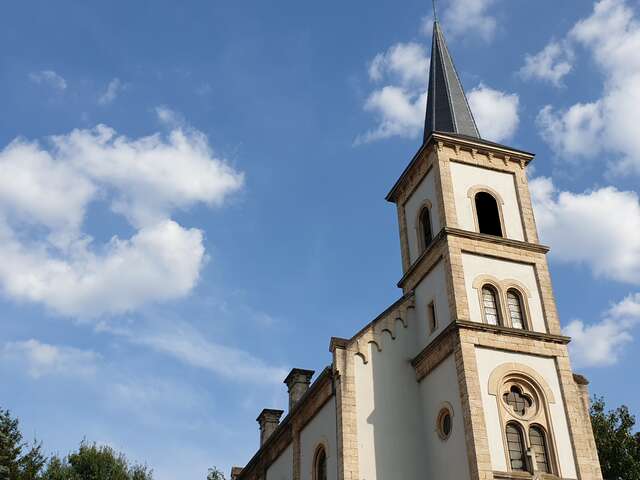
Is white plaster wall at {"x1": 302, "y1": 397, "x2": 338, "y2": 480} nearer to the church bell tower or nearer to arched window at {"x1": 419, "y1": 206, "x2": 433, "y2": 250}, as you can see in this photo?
the church bell tower

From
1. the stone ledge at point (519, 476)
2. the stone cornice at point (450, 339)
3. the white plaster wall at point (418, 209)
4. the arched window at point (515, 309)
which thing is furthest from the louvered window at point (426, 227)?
the stone ledge at point (519, 476)

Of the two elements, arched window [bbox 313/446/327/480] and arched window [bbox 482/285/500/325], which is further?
arched window [bbox 313/446/327/480]

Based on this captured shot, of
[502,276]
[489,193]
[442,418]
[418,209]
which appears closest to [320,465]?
[442,418]

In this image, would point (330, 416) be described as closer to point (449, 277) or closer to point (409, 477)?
point (409, 477)

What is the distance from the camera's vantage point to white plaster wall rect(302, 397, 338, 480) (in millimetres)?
23719

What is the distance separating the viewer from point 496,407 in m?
22.1

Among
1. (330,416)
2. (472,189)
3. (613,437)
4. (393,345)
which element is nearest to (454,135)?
(472,189)

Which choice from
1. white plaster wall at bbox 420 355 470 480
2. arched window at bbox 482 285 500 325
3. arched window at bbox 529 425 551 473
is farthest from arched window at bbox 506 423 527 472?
arched window at bbox 482 285 500 325

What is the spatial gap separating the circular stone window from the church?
68 mm

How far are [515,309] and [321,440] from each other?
A: 27.2ft

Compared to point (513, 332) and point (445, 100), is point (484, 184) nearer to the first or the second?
point (445, 100)

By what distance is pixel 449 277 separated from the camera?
2472 cm

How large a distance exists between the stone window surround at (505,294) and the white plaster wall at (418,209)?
2953 millimetres

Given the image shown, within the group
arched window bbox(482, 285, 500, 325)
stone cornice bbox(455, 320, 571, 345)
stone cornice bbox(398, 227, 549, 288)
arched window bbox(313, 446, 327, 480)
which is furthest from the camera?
stone cornice bbox(398, 227, 549, 288)
